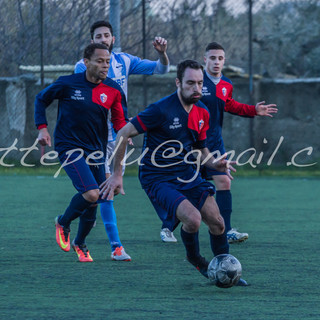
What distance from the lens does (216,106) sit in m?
7.36

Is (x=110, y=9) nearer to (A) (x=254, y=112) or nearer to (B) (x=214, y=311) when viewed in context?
(A) (x=254, y=112)

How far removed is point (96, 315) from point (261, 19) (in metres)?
12.2

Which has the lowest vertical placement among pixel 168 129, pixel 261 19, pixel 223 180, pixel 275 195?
pixel 275 195

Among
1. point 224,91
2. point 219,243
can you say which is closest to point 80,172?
point 219,243

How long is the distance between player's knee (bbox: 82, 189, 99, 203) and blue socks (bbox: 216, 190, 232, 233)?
4.84 ft

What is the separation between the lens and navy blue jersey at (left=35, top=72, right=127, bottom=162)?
243 inches

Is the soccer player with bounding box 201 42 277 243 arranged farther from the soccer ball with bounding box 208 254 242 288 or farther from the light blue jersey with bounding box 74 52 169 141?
the soccer ball with bounding box 208 254 242 288

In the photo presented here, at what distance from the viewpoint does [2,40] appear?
50.0 feet

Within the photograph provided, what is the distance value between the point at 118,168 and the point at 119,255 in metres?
1.06

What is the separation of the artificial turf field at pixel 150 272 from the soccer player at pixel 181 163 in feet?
1.19

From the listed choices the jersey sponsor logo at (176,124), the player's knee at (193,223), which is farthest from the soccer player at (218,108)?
the player's knee at (193,223)

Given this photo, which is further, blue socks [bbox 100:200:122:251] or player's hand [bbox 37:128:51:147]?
blue socks [bbox 100:200:122:251]

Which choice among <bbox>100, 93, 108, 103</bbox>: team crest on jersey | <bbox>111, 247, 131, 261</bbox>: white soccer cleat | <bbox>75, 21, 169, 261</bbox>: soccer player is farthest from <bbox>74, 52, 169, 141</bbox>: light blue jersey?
<bbox>111, 247, 131, 261</bbox>: white soccer cleat

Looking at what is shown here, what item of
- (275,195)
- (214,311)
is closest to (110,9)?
(275,195)
